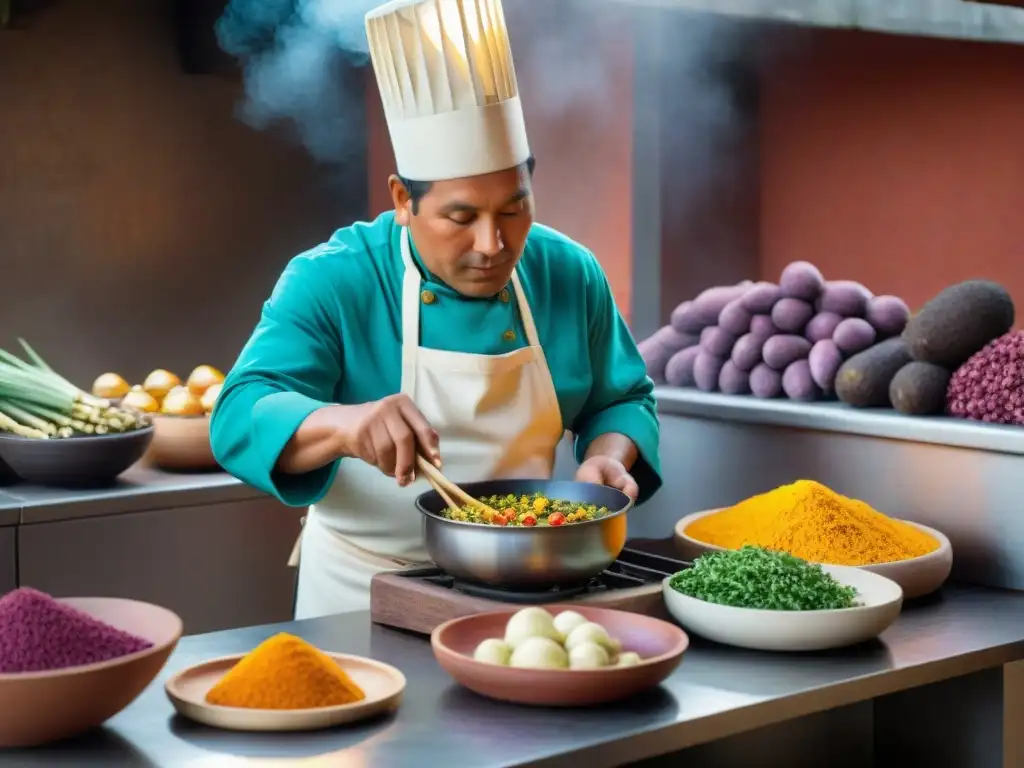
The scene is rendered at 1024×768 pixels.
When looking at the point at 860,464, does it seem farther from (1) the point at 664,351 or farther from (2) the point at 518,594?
(2) the point at 518,594

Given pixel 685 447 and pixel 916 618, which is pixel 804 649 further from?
pixel 685 447

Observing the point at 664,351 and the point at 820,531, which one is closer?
the point at 820,531

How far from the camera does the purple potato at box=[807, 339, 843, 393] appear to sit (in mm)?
2699

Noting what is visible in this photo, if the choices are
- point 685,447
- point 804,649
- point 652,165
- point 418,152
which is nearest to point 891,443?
point 685,447

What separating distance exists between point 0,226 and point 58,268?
211 mm

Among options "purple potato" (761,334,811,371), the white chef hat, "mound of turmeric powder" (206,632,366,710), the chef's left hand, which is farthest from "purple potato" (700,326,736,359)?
"mound of turmeric powder" (206,632,366,710)

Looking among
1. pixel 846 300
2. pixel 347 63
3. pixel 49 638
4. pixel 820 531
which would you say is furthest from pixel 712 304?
pixel 347 63

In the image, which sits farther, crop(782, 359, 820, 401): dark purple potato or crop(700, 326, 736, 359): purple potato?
crop(700, 326, 736, 359): purple potato

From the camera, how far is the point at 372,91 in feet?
16.2

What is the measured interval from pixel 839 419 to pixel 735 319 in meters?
0.40

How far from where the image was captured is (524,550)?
1.75 metres

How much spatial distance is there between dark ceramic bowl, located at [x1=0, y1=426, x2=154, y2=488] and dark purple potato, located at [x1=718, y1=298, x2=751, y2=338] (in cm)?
136

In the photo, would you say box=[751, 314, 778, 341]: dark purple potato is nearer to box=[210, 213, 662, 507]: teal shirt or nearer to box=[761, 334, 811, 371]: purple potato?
box=[761, 334, 811, 371]: purple potato

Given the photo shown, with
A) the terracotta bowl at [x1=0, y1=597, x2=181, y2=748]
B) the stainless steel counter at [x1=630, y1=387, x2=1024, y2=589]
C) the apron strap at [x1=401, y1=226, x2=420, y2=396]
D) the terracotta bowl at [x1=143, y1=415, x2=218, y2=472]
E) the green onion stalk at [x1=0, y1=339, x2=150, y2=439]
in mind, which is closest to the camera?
the terracotta bowl at [x1=0, y1=597, x2=181, y2=748]
